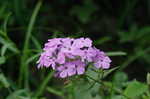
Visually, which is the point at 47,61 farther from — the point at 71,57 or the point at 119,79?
the point at 119,79

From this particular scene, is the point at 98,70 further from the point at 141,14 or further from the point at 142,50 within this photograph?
the point at 141,14

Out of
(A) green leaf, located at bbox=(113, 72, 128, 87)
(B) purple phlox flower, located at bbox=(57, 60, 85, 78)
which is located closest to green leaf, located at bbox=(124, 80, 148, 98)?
(A) green leaf, located at bbox=(113, 72, 128, 87)

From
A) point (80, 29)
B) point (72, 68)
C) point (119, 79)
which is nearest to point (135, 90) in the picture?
point (119, 79)

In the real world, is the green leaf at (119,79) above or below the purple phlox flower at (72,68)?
above

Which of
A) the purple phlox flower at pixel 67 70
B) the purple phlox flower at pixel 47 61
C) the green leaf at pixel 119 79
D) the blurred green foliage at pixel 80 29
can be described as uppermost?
the blurred green foliage at pixel 80 29

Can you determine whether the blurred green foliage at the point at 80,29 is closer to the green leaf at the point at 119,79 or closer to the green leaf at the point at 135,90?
the green leaf at the point at 119,79

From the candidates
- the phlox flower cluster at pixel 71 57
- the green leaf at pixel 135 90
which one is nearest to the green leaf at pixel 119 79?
the green leaf at pixel 135 90

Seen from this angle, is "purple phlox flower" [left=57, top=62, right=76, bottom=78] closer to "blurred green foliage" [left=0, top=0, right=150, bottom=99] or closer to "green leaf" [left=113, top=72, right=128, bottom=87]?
"green leaf" [left=113, top=72, right=128, bottom=87]

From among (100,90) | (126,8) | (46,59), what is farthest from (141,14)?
(46,59)

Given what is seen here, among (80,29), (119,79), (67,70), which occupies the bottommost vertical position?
(67,70)
